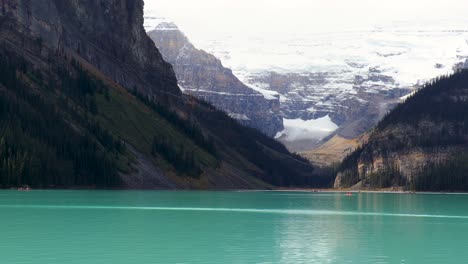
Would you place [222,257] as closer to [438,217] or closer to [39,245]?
[39,245]

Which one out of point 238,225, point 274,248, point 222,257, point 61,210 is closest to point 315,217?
point 238,225

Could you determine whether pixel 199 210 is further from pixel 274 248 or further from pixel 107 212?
pixel 274 248

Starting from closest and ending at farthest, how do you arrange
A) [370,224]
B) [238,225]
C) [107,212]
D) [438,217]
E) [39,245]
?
[39,245] → [238,225] → [370,224] → [107,212] → [438,217]

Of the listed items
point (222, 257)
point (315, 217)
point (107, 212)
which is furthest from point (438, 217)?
point (222, 257)

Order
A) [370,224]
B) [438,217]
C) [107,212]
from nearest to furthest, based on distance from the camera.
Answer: [370,224] → [107,212] → [438,217]

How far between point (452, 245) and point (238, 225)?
31911 mm

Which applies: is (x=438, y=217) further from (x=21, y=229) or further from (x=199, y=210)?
(x=21, y=229)

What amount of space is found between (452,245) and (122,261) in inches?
1502

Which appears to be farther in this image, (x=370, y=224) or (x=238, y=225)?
(x=370, y=224)

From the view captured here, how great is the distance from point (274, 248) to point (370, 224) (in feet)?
133

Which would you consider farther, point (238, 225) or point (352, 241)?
point (238, 225)

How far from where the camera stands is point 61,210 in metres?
142

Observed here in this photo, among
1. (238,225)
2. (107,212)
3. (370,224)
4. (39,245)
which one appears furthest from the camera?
(107,212)

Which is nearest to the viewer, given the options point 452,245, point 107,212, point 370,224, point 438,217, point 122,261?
point 122,261
